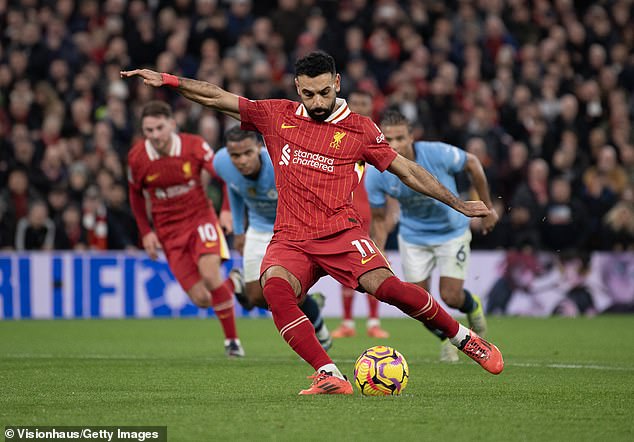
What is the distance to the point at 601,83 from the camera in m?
21.4

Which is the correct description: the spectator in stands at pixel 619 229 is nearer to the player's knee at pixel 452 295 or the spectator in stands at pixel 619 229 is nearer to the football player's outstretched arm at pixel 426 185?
the player's knee at pixel 452 295

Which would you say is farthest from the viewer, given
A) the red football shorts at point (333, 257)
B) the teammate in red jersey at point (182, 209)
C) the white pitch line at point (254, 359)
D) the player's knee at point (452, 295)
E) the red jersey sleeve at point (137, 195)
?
the red jersey sleeve at point (137, 195)

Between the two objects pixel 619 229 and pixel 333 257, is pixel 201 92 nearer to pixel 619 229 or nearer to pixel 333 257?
pixel 333 257

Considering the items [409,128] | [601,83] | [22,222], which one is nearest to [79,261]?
[22,222]

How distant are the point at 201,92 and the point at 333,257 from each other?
142 cm

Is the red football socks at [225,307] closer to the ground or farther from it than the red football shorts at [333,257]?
closer to the ground

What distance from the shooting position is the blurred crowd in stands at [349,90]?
58.6 feet

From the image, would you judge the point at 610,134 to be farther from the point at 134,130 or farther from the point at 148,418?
the point at 148,418

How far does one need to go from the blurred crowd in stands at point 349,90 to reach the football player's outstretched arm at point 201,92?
911cm

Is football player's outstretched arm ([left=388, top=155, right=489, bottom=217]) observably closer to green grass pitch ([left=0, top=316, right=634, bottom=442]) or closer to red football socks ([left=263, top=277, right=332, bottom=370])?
red football socks ([left=263, top=277, right=332, bottom=370])

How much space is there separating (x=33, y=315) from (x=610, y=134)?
10270mm

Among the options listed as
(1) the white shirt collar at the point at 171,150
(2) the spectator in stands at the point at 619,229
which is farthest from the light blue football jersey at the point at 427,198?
(2) the spectator in stands at the point at 619,229

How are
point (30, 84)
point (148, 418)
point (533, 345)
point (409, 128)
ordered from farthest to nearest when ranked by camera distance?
1. point (30, 84)
2. point (533, 345)
3. point (409, 128)
4. point (148, 418)

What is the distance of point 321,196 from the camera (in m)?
7.88
